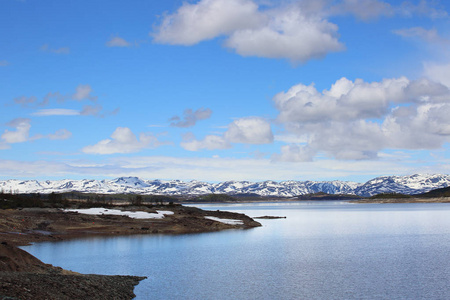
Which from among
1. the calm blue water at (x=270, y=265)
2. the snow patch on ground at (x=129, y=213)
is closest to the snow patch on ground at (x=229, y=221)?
the snow patch on ground at (x=129, y=213)

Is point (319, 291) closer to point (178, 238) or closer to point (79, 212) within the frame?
point (178, 238)

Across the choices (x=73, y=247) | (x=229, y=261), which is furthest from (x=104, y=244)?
(x=229, y=261)

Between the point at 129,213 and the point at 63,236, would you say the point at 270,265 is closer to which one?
the point at 63,236

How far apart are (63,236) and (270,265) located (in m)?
49.5

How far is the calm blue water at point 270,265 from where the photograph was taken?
40094 mm

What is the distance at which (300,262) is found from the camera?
5716 centimetres

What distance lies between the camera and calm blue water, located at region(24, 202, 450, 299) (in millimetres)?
40094

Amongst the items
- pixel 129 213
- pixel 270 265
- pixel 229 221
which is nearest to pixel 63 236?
pixel 129 213

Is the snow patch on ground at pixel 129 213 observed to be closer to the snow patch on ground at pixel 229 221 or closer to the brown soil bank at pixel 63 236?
the brown soil bank at pixel 63 236

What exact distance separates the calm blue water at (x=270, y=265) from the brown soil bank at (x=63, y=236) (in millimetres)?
4005

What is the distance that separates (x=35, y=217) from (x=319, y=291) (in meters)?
81.0

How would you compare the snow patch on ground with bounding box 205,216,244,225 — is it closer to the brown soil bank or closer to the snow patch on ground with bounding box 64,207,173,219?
the brown soil bank

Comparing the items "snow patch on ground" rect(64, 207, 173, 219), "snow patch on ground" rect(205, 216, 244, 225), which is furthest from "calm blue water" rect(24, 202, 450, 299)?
"snow patch on ground" rect(205, 216, 244, 225)

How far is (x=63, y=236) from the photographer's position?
87.2 meters
